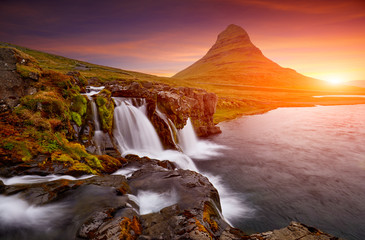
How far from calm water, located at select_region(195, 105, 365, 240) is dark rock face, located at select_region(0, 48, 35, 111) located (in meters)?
16.4

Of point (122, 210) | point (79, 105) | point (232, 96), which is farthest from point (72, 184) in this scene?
point (232, 96)

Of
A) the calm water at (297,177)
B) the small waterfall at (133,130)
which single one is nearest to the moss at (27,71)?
the small waterfall at (133,130)

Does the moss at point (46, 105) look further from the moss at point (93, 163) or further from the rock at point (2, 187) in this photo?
the rock at point (2, 187)

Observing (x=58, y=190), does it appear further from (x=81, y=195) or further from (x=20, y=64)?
(x=20, y=64)

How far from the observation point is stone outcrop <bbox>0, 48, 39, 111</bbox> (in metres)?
11.6

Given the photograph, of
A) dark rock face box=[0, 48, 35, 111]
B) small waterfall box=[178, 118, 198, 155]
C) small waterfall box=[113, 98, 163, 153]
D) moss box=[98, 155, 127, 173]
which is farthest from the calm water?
dark rock face box=[0, 48, 35, 111]

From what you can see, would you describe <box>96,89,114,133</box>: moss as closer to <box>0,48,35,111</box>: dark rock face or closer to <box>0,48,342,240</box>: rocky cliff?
<box>0,48,342,240</box>: rocky cliff

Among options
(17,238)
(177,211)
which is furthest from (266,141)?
(17,238)

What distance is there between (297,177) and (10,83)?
25.0 metres

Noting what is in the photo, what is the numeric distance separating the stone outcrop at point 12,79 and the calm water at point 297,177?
1652 centimetres

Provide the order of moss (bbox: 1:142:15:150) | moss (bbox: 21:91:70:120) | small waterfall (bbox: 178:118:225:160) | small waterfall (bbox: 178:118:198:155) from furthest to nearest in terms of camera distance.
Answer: small waterfall (bbox: 178:118:198:155)
small waterfall (bbox: 178:118:225:160)
moss (bbox: 21:91:70:120)
moss (bbox: 1:142:15:150)

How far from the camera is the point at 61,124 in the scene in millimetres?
12164

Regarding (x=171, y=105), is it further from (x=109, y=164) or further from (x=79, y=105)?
(x=109, y=164)

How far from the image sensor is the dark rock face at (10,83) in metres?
11.5
